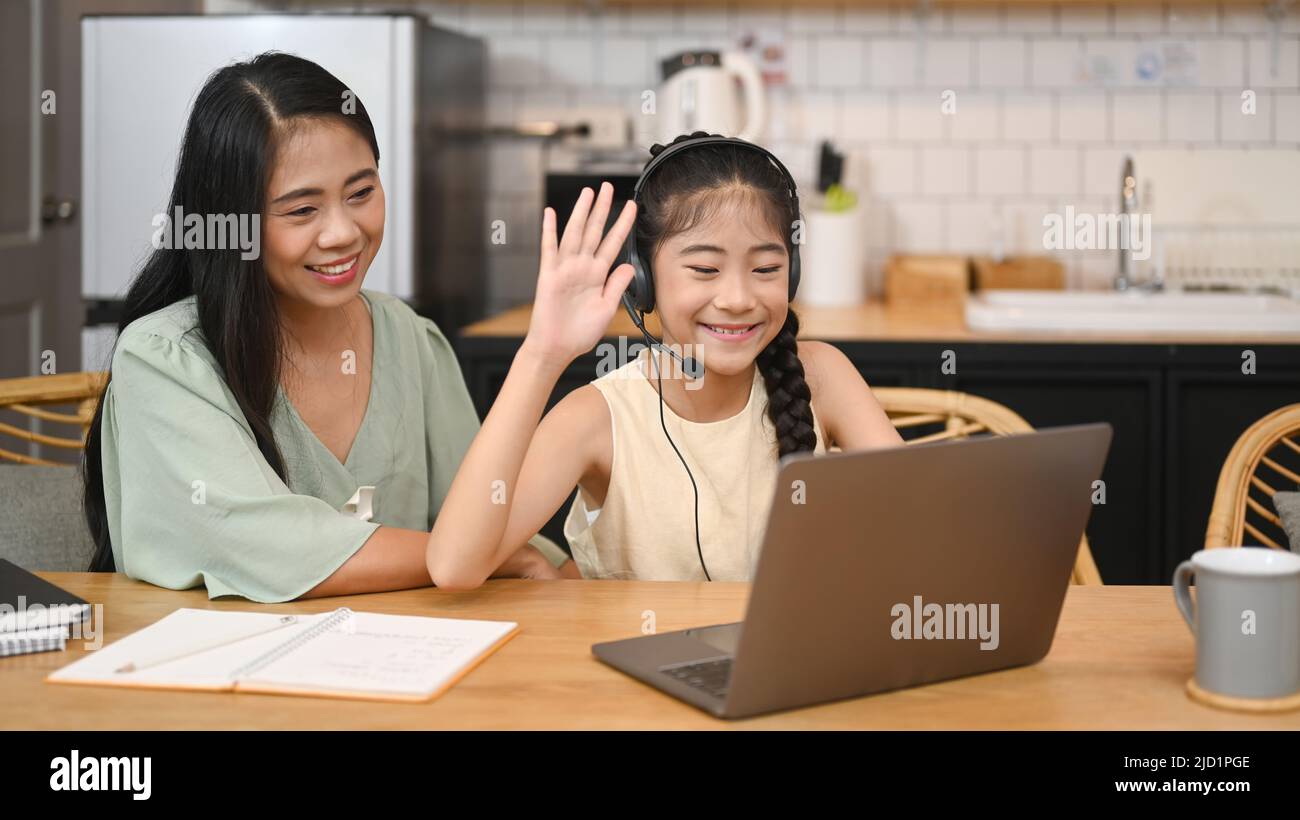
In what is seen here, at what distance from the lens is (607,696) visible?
3.53 feet

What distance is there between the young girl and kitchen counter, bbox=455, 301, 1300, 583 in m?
1.07

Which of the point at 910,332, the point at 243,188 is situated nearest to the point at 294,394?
the point at 243,188

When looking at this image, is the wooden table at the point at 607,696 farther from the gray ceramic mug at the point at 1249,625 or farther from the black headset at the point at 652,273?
the black headset at the point at 652,273

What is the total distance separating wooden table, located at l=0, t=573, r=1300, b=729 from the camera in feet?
3.33

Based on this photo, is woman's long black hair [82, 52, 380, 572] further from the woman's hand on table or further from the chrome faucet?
the chrome faucet

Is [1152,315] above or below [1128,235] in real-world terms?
below

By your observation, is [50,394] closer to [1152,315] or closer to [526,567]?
[526,567]

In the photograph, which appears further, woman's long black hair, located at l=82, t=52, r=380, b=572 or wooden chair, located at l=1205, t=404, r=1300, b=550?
wooden chair, located at l=1205, t=404, r=1300, b=550

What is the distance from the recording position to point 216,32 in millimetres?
2971

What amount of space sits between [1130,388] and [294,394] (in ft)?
6.14

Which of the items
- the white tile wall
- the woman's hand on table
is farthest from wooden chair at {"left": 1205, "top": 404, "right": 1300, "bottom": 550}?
the white tile wall

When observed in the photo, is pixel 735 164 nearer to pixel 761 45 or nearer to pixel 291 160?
pixel 291 160
